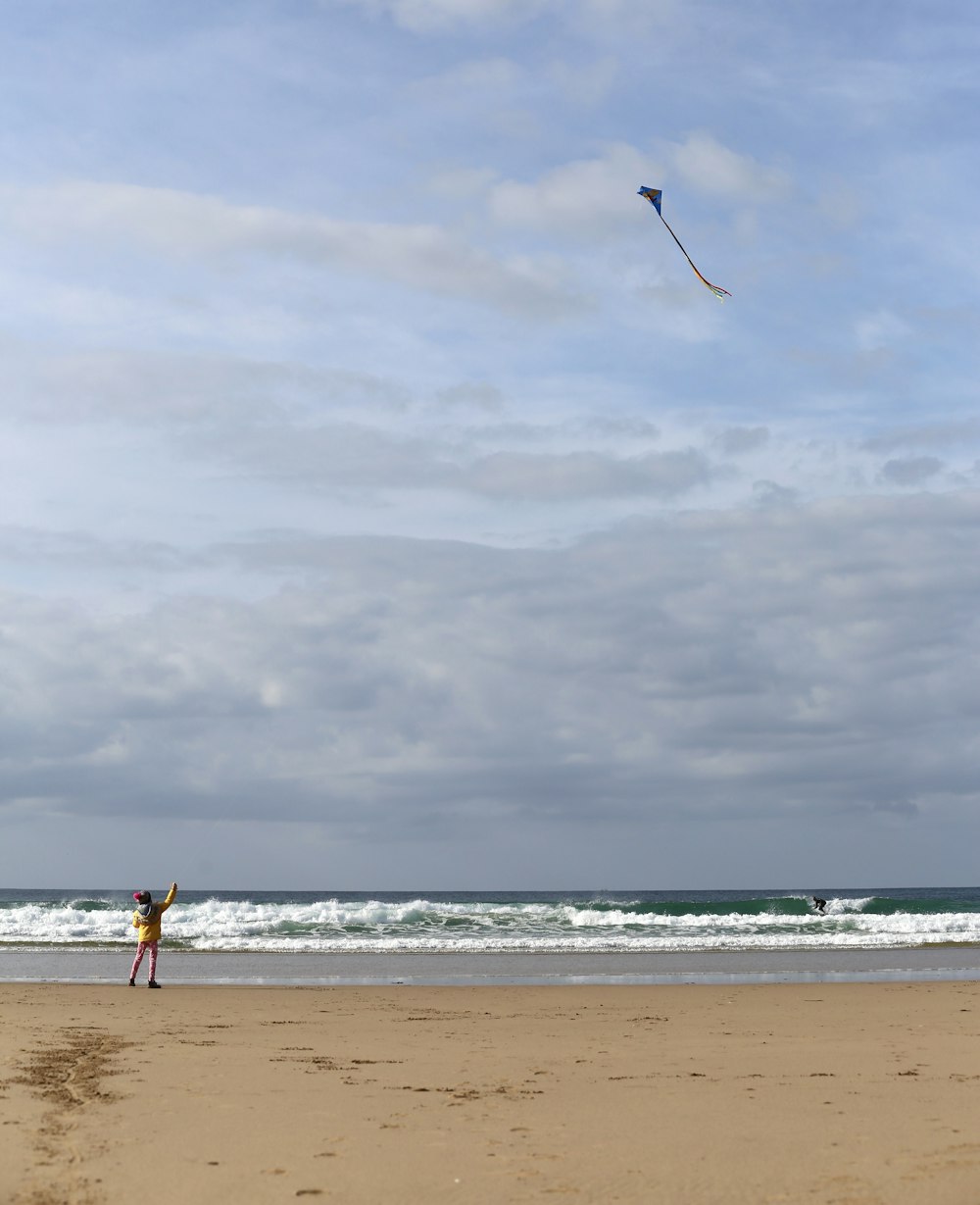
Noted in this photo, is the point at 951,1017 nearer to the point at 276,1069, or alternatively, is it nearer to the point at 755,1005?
the point at 755,1005

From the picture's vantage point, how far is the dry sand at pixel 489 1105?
6.10 meters

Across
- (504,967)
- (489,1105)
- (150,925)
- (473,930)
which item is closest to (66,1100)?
(489,1105)

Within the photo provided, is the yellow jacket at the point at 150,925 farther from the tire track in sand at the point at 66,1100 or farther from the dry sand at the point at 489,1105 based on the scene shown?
the tire track in sand at the point at 66,1100

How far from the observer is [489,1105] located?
8258 millimetres

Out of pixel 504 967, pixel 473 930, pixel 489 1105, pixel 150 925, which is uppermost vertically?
pixel 150 925

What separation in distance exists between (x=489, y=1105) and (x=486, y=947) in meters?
20.9

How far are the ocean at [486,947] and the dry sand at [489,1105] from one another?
6.66 meters

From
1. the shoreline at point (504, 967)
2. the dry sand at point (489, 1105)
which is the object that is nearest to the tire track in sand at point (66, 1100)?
the dry sand at point (489, 1105)

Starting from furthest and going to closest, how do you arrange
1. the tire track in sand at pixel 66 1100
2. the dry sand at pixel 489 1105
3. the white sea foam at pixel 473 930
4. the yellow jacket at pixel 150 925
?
the white sea foam at pixel 473 930 → the yellow jacket at pixel 150 925 → the dry sand at pixel 489 1105 → the tire track in sand at pixel 66 1100

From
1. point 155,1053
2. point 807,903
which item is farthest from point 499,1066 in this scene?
point 807,903

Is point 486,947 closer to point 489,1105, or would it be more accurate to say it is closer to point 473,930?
point 473,930

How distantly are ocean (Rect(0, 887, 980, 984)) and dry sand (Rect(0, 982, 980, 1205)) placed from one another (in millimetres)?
6655

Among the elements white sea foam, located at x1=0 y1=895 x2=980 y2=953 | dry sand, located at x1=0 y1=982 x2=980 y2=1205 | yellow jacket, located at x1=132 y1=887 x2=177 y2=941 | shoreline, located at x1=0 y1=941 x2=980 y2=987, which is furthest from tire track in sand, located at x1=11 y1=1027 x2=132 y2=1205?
white sea foam, located at x1=0 y1=895 x2=980 y2=953

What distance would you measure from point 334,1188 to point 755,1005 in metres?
10.7
